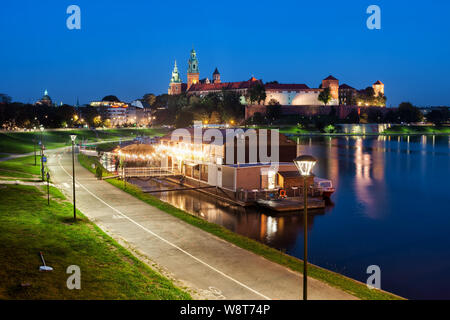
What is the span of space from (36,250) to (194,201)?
1996 cm

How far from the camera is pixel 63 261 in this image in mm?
13102

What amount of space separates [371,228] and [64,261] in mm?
23157

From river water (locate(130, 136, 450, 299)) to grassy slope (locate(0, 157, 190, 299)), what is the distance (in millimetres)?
10927

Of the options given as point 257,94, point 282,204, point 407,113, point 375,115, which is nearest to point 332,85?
point 375,115

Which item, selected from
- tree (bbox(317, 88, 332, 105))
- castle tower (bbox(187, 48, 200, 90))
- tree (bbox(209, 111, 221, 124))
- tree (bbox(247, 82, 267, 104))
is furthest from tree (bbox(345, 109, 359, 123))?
castle tower (bbox(187, 48, 200, 90))

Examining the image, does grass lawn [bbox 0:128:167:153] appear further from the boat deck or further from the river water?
the boat deck

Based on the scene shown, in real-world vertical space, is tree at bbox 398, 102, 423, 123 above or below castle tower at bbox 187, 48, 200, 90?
below

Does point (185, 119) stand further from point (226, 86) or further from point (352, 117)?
point (352, 117)

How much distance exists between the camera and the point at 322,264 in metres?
21.0

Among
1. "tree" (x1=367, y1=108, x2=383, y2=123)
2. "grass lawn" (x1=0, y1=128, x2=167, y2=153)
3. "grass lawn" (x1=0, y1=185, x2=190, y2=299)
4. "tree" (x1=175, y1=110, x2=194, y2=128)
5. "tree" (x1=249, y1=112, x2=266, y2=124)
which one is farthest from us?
"tree" (x1=367, y1=108, x2=383, y2=123)

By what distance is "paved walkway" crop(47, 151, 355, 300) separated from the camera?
472 inches
